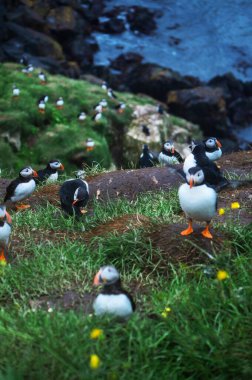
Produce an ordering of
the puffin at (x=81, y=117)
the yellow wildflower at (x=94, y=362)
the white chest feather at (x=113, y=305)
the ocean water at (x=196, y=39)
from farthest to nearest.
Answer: the ocean water at (x=196, y=39), the puffin at (x=81, y=117), the white chest feather at (x=113, y=305), the yellow wildflower at (x=94, y=362)

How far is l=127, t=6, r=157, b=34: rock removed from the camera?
32.0m

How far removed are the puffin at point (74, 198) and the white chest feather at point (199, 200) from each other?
1.93 meters

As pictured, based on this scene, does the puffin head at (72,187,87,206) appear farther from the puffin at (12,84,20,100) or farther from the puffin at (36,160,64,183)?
the puffin at (12,84,20,100)

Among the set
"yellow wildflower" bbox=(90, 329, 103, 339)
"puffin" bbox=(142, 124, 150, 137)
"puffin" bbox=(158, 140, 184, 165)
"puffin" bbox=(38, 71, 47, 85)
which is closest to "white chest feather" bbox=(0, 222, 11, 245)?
"yellow wildflower" bbox=(90, 329, 103, 339)

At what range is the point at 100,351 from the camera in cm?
408

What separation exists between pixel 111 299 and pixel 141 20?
29.2m

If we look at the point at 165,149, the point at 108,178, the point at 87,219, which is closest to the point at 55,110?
the point at 165,149

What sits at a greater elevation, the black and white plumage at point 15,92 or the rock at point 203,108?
the black and white plumage at point 15,92

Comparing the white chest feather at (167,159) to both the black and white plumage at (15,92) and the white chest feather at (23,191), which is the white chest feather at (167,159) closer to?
the white chest feather at (23,191)

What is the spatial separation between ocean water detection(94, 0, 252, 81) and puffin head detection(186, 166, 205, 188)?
921 inches

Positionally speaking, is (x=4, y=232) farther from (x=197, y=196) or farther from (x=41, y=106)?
A: (x=41, y=106)

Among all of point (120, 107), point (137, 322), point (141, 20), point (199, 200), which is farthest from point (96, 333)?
point (141, 20)

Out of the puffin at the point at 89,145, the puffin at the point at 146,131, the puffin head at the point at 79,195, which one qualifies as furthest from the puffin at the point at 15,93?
the puffin head at the point at 79,195

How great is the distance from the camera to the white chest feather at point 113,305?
171 inches
